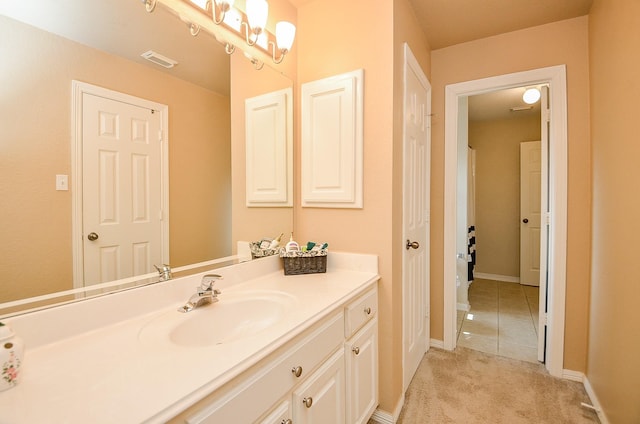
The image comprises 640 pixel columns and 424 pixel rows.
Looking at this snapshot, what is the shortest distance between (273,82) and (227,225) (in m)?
0.90

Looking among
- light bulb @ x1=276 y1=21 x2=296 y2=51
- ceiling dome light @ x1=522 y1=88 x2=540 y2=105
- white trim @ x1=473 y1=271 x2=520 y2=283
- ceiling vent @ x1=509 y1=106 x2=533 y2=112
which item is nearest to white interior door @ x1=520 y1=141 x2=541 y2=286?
white trim @ x1=473 y1=271 x2=520 y2=283

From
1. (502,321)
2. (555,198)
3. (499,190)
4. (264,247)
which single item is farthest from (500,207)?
(264,247)

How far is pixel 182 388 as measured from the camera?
1.99 feet

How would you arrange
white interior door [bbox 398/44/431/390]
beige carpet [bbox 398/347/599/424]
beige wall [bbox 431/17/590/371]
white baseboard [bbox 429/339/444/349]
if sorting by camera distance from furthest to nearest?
white baseboard [bbox 429/339/444/349], beige wall [bbox 431/17/590/371], white interior door [bbox 398/44/431/390], beige carpet [bbox 398/347/599/424]

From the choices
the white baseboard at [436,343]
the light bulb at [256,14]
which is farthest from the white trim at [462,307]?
the light bulb at [256,14]

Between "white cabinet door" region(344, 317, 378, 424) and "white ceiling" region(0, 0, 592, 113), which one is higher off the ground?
"white ceiling" region(0, 0, 592, 113)

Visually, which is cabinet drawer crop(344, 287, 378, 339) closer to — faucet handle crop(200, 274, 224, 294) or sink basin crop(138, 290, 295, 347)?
sink basin crop(138, 290, 295, 347)

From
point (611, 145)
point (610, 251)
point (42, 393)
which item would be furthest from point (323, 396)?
point (611, 145)

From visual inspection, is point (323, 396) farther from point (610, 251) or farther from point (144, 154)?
point (610, 251)

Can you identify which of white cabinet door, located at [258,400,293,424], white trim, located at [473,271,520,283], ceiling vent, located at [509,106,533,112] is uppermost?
ceiling vent, located at [509,106,533,112]

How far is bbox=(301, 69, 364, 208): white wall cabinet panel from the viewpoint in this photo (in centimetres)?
164

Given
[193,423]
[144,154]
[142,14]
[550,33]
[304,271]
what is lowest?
[193,423]

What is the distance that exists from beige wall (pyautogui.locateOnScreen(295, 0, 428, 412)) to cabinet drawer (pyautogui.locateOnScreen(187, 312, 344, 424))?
0.58 m

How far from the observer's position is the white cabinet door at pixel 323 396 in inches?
37.6
